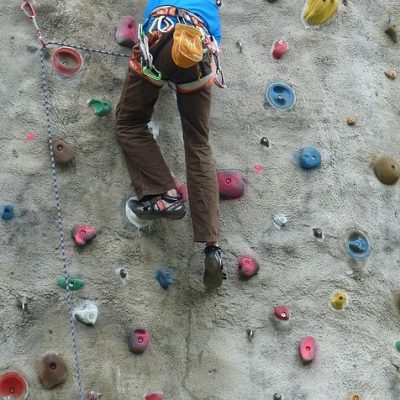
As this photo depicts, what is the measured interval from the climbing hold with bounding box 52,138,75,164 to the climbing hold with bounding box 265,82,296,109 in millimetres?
1371

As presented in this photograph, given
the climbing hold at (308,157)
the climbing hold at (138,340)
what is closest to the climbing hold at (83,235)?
the climbing hold at (138,340)

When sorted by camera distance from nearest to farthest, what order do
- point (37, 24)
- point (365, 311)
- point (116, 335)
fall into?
point (116, 335) < point (365, 311) < point (37, 24)

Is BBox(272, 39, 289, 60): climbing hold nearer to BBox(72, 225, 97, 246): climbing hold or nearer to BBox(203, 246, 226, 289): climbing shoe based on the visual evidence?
BBox(203, 246, 226, 289): climbing shoe

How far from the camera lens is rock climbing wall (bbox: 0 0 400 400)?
4.55 meters

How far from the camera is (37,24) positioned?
530 cm

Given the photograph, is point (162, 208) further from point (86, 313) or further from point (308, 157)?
point (308, 157)

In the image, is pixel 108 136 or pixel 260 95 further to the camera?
pixel 260 95

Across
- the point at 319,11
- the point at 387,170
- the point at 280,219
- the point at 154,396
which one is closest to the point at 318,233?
the point at 280,219

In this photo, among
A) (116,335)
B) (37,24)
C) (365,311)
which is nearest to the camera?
(116,335)

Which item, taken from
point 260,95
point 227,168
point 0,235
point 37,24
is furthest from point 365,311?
point 37,24

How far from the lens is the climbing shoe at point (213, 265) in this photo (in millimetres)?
4461

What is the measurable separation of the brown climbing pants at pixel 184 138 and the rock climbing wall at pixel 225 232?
25 cm

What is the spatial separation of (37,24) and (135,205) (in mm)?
1415

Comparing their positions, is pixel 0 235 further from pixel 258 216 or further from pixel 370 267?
pixel 370 267
